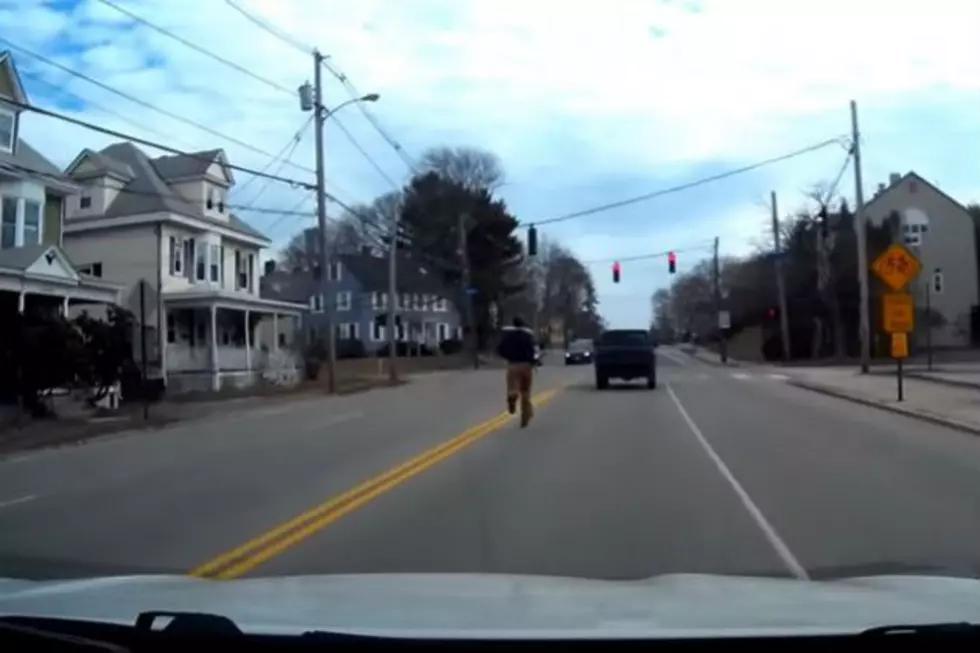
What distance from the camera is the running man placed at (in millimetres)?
20547

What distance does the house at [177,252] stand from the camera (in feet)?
143

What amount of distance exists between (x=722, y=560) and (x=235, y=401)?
28.0m

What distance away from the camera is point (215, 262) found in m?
48.2

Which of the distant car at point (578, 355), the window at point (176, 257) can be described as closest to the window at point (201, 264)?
the window at point (176, 257)

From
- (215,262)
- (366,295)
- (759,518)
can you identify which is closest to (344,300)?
(366,295)

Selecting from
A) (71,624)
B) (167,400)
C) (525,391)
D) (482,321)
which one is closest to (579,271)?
(482,321)

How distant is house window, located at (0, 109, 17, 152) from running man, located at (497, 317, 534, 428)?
779 inches

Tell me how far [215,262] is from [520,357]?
30504 mm

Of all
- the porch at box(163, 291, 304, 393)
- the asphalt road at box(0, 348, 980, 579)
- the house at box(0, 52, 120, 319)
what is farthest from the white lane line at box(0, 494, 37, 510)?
the porch at box(163, 291, 304, 393)

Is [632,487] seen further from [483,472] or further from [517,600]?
[517,600]

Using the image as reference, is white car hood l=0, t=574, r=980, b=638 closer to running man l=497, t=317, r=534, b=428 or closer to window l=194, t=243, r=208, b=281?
running man l=497, t=317, r=534, b=428

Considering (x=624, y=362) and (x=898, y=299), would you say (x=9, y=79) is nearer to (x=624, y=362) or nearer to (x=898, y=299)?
(x=624, y=362)

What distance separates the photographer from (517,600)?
14.4 ft

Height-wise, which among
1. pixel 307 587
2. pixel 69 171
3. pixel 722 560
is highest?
pixel 69 171
